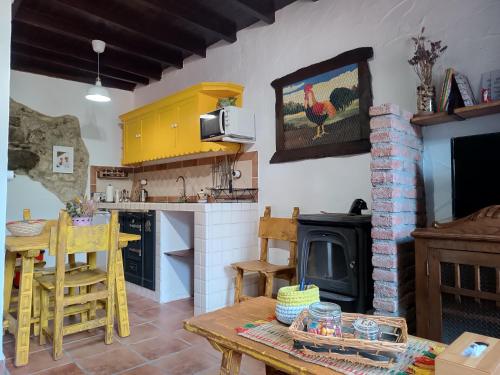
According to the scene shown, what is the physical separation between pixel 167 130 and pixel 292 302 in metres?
3.45

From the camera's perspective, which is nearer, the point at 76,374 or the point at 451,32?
the point at 76,374

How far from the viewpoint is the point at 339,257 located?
2352mm

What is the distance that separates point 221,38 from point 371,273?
9.56 feet

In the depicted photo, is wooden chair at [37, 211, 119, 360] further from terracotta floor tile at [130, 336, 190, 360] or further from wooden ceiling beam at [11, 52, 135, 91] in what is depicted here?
wooden ceiling beam at [11, 52, 135, 91]

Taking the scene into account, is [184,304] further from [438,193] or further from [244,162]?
[438,193]

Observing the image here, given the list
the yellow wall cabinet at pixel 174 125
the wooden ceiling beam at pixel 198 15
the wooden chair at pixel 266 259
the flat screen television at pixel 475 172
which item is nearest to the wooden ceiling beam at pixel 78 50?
the yellow wall cabinet at pixel 174 125

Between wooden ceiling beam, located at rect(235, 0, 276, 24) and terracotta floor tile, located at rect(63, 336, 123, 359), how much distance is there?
2.99 metres

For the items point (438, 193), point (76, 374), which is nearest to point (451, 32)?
point (438, 193)

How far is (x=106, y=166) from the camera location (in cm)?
527

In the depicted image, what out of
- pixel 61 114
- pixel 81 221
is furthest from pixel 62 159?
pixel 81 221

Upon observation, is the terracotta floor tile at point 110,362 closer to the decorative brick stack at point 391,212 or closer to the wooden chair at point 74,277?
the wooden chair at point 74,277

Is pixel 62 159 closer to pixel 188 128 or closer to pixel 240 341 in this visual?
pixel 188 128

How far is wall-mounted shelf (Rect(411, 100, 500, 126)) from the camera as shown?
6.25ft

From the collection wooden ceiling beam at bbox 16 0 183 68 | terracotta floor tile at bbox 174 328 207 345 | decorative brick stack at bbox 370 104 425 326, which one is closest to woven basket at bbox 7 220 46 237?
terracotta floor tile at bbox 174 328 207 345
